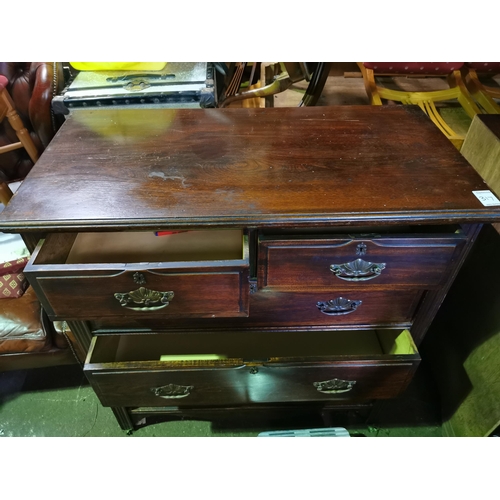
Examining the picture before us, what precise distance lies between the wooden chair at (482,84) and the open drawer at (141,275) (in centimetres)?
125

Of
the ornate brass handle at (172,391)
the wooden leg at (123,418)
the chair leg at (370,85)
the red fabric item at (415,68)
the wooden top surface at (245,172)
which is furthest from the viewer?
the red fabric item at (415,68)

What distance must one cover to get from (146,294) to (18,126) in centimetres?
89

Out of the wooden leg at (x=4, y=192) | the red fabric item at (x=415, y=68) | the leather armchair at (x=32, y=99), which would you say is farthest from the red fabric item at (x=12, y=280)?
the red fabric item at (x=415, y=68)

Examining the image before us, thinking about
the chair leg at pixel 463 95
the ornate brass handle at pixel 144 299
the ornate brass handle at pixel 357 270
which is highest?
the chair leg at pixel 463 95

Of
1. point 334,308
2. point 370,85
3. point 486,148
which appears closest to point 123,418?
point 334,308

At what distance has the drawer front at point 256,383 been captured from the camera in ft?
2.82

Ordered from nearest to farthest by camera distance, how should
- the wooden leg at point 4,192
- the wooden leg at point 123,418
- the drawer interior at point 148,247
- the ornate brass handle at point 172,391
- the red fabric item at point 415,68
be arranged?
the drawer interior at point 148,247
the ornate brass handle at point 172,391
the wooden leg at point 123,418
the wooden leg at point 4,192
the red fabric item at point 415,68

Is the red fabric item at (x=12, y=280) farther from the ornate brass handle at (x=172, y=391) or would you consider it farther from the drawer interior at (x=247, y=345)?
the ornate brass handle at (x=172, y=391)

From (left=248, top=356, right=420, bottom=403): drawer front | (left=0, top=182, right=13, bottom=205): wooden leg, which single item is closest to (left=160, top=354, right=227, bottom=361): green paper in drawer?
(left=248, top=356, right=420, bottom=403): drawer front

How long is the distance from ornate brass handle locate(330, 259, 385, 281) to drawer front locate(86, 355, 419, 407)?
0.23 m

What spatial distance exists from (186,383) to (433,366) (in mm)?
812

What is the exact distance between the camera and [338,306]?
858 millimetres

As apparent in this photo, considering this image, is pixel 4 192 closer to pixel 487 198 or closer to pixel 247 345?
pixel 247 345

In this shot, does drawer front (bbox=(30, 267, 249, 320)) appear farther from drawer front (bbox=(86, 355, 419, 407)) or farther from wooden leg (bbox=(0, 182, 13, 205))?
wooden leg (bbox=(0, 182, 13, 205))
